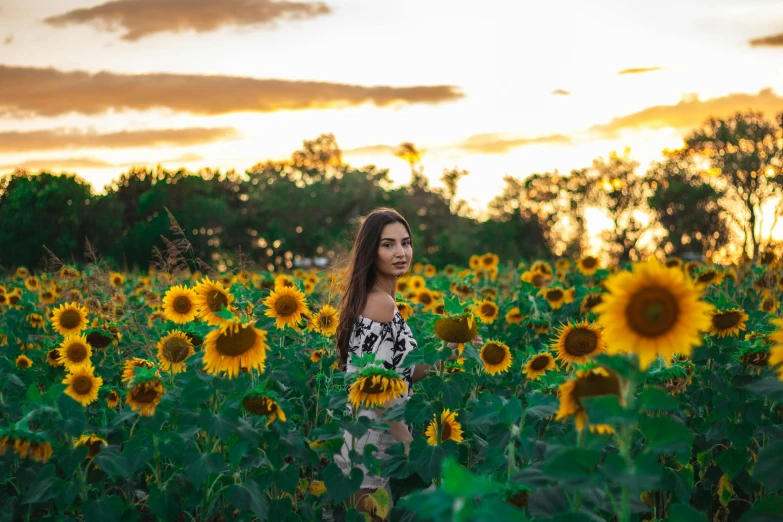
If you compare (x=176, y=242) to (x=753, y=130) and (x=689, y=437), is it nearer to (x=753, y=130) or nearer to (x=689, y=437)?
(x=689, y=437)

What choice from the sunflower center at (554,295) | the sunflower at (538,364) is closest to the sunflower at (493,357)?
the sunflower at (538,364)

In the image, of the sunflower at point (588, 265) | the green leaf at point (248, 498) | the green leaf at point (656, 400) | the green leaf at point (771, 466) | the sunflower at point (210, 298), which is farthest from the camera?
the sunflower at point (588, 265)

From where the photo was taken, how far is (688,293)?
197 cm

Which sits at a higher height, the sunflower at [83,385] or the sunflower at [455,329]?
the sunflower at [455,329]

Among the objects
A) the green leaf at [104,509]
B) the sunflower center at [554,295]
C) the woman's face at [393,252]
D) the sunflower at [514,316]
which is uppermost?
the woman's face at [393,252]

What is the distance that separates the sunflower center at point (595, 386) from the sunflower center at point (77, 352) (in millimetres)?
3419

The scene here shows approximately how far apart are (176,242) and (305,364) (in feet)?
6.28

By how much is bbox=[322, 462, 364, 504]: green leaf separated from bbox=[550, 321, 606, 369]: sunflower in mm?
1116

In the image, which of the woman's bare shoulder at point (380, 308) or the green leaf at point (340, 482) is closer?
the green leaf at point (340, 482)

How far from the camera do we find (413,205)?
44.8m

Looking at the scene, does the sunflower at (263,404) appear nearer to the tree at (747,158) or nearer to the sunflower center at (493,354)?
the sunflower center at (493,354)

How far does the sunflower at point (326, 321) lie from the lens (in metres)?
4.67

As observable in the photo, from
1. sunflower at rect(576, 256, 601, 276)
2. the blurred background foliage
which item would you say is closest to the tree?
the blurred background foliage

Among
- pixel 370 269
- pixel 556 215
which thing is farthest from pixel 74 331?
pixel 556 215
